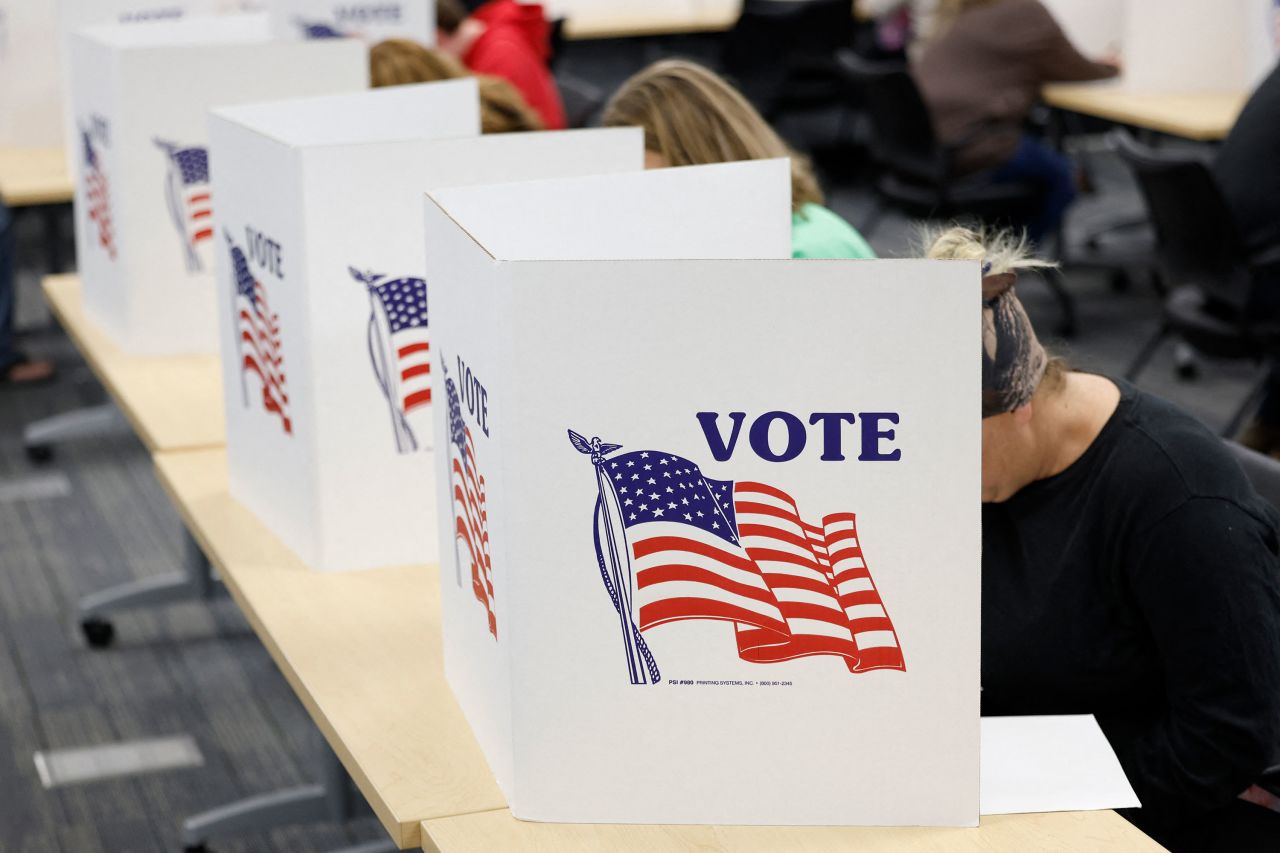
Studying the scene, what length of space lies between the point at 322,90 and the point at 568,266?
1.39m

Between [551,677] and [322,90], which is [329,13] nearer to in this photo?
[322,90]

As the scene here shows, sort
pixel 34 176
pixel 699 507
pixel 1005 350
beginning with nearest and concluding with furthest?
pixel 699 507
pixel 1005 350
pixel 34 176

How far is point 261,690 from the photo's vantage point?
10.1ft

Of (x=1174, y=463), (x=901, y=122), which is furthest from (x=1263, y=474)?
(x=901, y=122)

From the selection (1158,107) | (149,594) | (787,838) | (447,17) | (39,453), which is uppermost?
(447,17)

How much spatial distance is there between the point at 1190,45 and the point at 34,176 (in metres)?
3.37

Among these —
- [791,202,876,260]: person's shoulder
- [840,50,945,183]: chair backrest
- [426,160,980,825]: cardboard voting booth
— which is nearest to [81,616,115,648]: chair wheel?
[791,202,876,260]: person's shoulder

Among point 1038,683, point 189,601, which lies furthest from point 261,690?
point 1038,683

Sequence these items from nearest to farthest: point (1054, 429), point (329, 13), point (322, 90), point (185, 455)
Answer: point (1054, 429) < point (185, 455) < point (322, 90) < point (329, 13)

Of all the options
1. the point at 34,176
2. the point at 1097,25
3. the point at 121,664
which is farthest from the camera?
the point at 1097,25

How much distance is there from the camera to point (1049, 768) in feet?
4.71

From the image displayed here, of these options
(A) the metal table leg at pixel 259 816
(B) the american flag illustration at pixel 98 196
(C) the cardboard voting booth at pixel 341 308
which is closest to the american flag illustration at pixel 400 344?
(C) the cardboard voting booth at pixel 341 308

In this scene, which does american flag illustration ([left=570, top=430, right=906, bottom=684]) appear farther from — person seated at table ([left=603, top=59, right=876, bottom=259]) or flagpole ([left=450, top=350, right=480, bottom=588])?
person seated at table ([left=603, top=59, right=876, bottom=259])

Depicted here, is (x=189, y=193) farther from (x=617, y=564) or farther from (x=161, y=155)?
(x=617, y=564)
